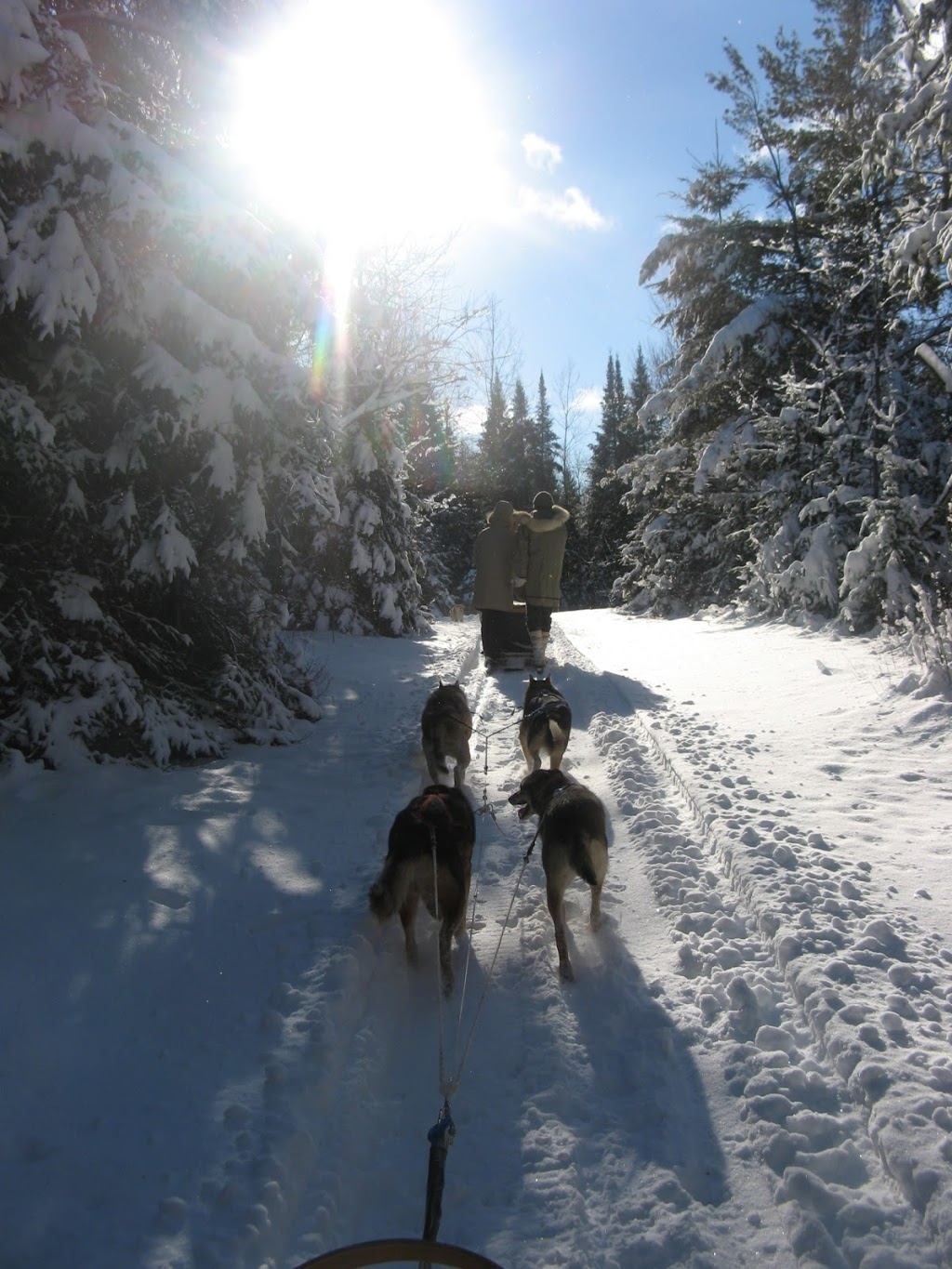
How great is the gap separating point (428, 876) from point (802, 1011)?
171 cm

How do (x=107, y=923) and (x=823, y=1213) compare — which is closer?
(x=823, y=1213)

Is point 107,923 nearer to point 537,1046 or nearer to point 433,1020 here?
point 433,1020

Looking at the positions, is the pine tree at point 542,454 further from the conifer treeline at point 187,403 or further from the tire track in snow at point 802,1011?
the tire track in snow at point 802,1011

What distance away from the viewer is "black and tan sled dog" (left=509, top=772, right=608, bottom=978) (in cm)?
353

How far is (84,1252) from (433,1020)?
1535mm

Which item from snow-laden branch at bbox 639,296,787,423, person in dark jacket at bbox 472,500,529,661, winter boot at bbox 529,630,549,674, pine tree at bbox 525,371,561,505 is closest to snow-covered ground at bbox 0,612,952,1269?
winter boot at bbox 529,630,549,674

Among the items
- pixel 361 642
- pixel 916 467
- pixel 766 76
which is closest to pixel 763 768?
pixel 916 467

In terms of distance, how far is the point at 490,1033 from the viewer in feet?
10.3

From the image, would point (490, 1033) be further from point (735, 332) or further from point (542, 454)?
point (542, 454)

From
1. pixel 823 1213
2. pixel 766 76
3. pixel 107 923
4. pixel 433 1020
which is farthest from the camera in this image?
pixel 766 76

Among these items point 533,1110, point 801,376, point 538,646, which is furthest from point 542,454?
point 533,1110

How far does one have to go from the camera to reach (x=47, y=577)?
17.1 ft

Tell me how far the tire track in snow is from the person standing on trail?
5250 mm

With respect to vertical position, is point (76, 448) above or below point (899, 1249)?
above
